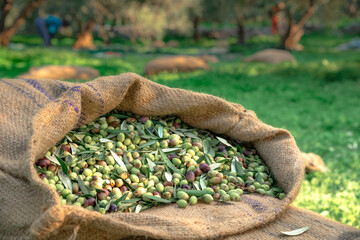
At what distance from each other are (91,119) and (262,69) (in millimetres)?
8544

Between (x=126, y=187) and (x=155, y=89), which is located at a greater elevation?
(x=155, y=89)

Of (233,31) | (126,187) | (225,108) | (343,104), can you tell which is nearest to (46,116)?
(126,187)

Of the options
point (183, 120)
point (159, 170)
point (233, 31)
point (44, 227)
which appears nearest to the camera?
point (44, 227)

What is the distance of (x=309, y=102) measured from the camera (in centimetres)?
757

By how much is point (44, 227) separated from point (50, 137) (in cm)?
68

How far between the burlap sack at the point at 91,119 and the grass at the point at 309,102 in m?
0.50

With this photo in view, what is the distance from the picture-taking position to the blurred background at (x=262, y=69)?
173 inches

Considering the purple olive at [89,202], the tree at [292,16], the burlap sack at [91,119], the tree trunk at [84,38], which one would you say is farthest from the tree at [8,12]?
the purple olive at [89,202]

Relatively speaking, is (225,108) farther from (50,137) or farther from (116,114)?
(50,137)

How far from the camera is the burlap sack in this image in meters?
1.76

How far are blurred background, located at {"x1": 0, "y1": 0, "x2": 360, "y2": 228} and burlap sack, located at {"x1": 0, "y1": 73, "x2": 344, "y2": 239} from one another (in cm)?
51

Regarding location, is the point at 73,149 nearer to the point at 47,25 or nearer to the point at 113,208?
the point at 113,208

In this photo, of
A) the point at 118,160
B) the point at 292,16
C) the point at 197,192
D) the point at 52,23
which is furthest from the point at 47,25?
the point at 197,192

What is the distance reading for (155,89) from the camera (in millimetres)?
2697
